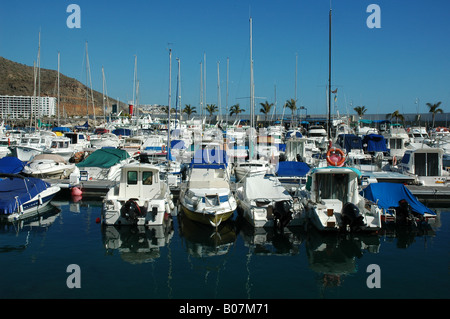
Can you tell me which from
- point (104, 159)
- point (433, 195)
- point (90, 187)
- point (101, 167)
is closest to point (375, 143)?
point (433, 195)

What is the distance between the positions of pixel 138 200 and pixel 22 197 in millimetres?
6006

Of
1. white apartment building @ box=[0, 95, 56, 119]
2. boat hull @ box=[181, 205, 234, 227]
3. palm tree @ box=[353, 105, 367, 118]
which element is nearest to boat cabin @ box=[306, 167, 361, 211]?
boat hull @ box=[181, 205, 234, 227]

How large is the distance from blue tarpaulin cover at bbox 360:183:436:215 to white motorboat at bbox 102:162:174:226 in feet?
31.8

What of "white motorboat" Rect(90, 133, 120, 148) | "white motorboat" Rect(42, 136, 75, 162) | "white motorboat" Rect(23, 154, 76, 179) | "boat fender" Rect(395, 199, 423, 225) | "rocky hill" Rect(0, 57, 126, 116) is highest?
"rocky hill" Rect(0, 57, 126, 116)

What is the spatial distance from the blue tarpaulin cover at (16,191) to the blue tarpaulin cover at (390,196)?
1640cm

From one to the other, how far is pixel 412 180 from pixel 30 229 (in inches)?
849

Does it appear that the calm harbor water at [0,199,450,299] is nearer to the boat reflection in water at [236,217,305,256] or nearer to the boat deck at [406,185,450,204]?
the boat reflection in water at [236,217,305,256]

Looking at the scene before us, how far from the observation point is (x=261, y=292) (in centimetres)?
1266

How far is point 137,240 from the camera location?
58.1 feet

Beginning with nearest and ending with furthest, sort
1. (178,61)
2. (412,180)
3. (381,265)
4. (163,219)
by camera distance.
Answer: (381,265) < (163,219) < (412,180) < (178,61)

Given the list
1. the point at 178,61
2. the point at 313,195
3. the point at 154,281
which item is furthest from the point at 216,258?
the point at 178,61

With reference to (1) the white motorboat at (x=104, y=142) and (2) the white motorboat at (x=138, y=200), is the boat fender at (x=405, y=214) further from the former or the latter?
(1) the white motorboat at (x=104, y=142)

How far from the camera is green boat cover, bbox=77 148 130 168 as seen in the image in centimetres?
2858
